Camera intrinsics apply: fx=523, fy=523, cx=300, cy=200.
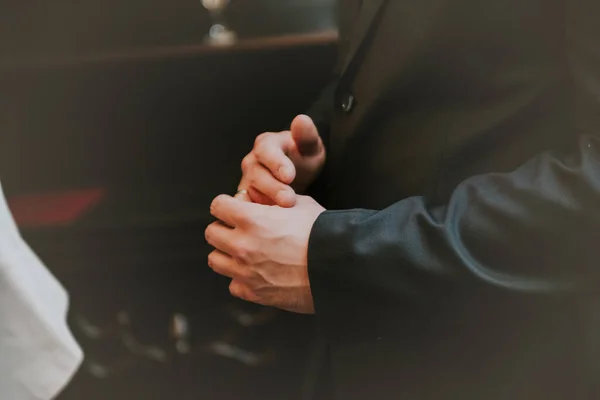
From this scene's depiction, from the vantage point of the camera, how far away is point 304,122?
594 millimetres

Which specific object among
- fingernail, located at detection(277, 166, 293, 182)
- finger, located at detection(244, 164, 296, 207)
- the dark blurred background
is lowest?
the dark blurred background

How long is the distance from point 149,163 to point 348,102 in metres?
0.45

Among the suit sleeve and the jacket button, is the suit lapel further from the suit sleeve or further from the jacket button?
the suit sleeve

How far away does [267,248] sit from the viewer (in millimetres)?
504

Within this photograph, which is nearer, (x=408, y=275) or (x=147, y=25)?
(x=408, y=275)

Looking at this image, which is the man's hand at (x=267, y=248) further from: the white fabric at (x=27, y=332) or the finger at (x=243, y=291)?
the white fabric at (x=27, y=332)

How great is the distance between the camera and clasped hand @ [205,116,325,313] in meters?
0.50

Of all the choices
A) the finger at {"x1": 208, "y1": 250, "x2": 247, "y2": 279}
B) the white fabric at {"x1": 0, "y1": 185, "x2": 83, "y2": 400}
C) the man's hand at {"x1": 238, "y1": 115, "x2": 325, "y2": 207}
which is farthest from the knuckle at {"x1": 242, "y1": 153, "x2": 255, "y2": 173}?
the white fabric at {"x1": 0, "y1": 185, "x2": 83, "y2": 400}

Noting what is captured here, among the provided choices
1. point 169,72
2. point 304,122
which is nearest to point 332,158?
point 304,122

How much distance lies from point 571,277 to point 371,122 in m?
0.25

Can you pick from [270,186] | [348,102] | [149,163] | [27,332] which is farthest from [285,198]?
[149,163]

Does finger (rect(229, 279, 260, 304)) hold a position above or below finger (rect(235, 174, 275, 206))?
below

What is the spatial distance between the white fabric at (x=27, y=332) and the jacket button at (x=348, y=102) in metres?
0.37

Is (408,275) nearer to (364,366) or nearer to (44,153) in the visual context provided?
(364,366)
